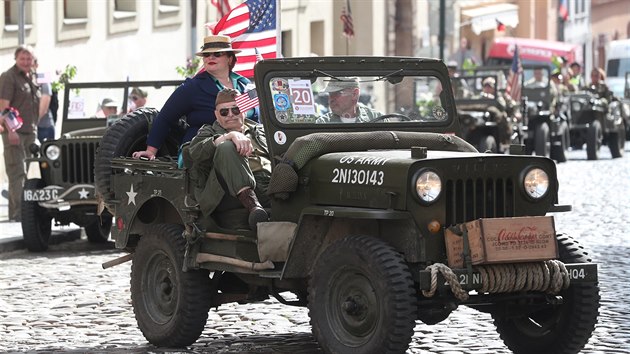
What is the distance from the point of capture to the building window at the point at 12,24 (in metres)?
25.9

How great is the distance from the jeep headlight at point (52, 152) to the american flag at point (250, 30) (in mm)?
1877

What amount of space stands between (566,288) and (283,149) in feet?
5.65

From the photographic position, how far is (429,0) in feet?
182

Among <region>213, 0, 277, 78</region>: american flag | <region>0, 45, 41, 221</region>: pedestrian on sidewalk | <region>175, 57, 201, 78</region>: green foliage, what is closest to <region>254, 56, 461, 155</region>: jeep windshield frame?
<region>213, 0, 277, 78</region>: american flag

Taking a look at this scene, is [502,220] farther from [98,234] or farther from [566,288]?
[98,234]

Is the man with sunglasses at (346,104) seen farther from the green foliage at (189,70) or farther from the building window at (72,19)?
the building window at (72,19)

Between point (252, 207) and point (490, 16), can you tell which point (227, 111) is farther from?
point (490, 16)

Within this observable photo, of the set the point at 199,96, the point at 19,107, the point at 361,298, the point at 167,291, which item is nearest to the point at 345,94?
the point at 199,96

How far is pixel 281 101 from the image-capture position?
9.40 metres

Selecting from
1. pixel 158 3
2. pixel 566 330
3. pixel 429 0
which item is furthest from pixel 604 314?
pixel 429 0

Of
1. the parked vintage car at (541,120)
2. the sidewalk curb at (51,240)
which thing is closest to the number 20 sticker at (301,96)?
the sidewalk curb at (51,240)

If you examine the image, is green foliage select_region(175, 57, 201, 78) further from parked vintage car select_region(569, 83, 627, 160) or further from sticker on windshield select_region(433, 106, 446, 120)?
parked vintage car select_region(569, 83, 627, 160)

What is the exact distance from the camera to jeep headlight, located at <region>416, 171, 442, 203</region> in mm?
8141

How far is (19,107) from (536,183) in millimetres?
11057
